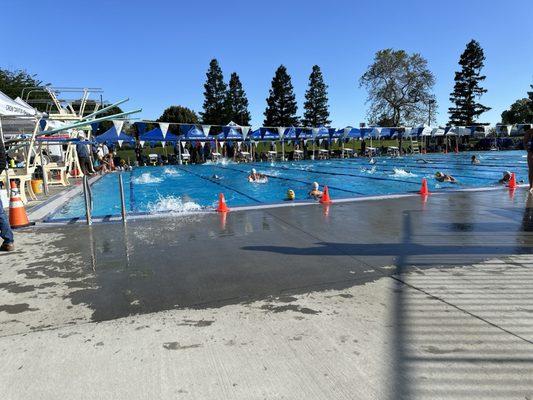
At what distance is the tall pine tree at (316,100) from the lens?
67125 millimetres

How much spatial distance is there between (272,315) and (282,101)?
222 ft

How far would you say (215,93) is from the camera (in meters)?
68.6

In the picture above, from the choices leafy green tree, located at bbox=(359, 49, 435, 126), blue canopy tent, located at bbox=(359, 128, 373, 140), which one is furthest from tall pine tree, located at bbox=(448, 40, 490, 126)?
blue canopy tent, located at bbox=(359, 128, 373, 140)

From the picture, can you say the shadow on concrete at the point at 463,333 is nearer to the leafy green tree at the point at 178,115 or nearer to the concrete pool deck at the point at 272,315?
the concrete pool deck at the point at 272,315

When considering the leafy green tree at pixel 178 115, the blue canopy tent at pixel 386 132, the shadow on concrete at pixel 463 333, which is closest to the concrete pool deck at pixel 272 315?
the shadow on concrete at pixel 463 333

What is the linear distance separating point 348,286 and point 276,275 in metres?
0.81

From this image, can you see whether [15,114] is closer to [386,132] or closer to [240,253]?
[240,253]

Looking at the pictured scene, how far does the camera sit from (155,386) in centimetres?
225

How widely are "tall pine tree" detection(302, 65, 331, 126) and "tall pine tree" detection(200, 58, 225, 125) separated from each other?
14989mm

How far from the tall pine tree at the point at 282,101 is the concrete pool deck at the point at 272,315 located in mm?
64273

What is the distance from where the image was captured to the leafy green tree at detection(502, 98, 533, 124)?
246ft

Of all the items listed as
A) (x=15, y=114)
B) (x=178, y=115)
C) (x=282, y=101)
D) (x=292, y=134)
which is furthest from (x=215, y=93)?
(x=15, y=114)

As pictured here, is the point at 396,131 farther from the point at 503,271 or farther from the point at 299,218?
the point at 503,271

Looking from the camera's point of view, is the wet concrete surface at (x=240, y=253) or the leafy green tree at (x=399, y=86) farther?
the leafy green tree at (x=399, y=86)
